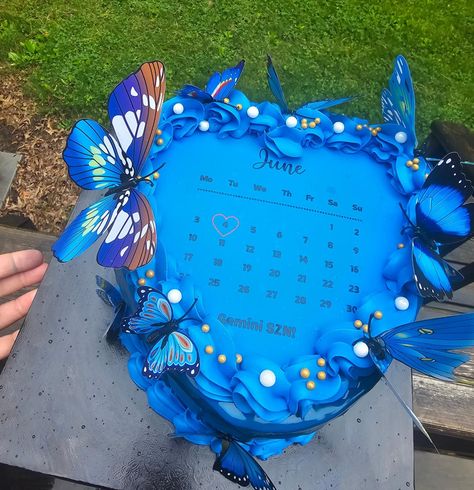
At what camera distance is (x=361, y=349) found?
1.05 metres

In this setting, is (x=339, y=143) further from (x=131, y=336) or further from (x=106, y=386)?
(x=106, y=386)

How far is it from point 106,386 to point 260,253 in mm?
652

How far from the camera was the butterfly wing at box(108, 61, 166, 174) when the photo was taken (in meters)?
0.97

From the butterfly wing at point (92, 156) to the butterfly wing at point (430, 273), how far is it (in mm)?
651

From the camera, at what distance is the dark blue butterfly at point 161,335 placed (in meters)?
0.95

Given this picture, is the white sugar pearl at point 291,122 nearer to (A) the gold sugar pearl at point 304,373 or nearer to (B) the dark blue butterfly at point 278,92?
(B) the dark blue butterfly at point 278,92

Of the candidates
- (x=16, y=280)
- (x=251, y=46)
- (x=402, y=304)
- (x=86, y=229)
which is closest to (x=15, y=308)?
(x=16, y=280)

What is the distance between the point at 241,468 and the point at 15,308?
0.93m

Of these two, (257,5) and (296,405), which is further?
(257,5)

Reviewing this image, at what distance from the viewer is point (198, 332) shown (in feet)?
3.43

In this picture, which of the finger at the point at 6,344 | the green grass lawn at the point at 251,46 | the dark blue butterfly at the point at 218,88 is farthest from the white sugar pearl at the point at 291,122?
the green grass lawn at the point at 251,46

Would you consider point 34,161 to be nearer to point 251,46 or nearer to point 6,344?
point 6,344

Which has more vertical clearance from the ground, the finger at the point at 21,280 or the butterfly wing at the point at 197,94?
the butterfly wing at the point at 197,94

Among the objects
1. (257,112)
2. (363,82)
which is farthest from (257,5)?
(257,112)
